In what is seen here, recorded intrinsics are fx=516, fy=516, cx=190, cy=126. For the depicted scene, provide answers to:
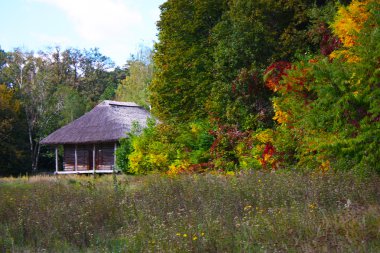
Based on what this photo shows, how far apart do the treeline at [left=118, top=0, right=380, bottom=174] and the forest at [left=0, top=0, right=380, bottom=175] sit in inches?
1.5

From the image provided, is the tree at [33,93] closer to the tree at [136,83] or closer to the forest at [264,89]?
the tree at [136,83]

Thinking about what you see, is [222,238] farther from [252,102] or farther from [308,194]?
[252,102]

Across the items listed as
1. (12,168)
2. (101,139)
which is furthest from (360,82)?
(12,168)

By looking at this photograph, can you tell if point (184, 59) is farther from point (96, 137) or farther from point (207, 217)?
point (207, 217)

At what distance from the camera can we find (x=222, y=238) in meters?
7.13

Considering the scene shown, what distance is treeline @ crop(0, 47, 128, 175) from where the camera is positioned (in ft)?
142

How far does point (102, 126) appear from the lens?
1428 inches

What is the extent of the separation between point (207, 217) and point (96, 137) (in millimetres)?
28223

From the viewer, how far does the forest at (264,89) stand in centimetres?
1183

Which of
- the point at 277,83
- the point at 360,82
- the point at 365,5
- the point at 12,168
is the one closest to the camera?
the point at 360,82

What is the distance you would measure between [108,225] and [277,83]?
9.22 meters

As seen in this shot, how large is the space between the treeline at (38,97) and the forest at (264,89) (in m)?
16.2

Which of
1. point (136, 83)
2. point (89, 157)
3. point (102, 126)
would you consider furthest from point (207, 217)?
point (136, 83)

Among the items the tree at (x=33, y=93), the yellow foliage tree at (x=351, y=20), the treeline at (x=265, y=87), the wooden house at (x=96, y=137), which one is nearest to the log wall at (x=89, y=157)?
the wooden house at (x=96, y=137)
